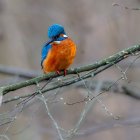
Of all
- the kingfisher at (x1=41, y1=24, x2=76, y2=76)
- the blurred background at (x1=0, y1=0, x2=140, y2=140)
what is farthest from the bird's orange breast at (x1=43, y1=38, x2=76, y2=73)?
the blurred background at (x1=0, y1=0, x2=140, y2=140)

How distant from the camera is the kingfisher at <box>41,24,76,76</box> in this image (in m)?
4.85

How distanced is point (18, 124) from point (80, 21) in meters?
1.80

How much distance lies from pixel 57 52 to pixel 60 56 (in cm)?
4

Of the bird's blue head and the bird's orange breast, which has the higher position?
the bird's blue head

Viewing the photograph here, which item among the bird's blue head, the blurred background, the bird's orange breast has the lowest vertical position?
the blurred background

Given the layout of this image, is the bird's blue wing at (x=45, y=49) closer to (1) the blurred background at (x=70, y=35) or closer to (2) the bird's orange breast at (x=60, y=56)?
(2) the bird's orange breast at (x=60, y=56)

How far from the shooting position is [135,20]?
353 inches

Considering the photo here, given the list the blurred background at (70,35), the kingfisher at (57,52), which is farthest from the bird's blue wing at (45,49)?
the blurred background at (70,35)

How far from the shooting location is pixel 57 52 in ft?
16.0

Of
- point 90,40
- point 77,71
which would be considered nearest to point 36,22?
point 90,40

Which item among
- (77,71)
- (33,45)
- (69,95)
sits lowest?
(69,95)

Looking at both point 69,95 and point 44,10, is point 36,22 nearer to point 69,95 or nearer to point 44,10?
point 44,10

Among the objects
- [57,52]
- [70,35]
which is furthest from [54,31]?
[70,35]

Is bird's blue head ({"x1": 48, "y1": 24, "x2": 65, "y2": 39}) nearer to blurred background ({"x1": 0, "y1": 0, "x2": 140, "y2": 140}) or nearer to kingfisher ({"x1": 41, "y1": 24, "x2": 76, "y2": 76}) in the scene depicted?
kingfisher ({"x1": 41, "y1": 24, "x2": 76, "y2": 76})
